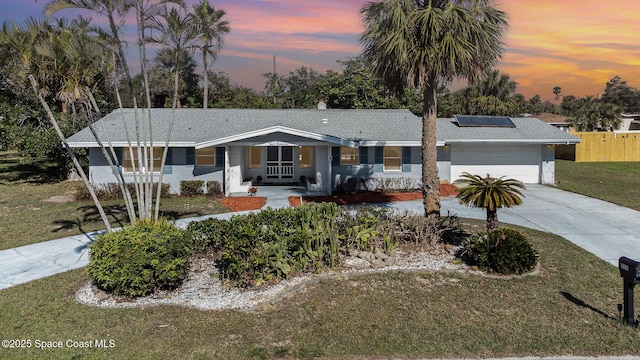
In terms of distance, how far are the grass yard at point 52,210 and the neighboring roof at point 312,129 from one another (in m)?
2.53

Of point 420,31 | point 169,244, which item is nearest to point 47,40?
point 169,244

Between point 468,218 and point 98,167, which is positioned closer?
point 468,218

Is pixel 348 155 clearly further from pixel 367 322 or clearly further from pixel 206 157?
pixel 367 322

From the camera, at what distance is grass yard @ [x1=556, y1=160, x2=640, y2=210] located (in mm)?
17547

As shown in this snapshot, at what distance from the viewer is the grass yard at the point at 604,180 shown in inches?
691

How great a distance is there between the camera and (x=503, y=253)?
28.0 feet

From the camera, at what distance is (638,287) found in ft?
26.5

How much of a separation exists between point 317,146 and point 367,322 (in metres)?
13.1

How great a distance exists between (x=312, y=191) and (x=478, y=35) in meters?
9.98

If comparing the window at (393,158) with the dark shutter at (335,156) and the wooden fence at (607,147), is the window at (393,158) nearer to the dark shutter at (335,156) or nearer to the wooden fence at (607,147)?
the dark shutter at (335,156)

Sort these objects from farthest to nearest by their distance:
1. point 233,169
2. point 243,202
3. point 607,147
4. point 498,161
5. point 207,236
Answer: point 607,147 < point 498,161 < point 233,169 < point 243,202 < point 207,236

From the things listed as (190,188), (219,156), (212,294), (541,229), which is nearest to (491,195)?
(541,229)

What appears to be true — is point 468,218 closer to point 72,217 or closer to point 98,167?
point 72,217

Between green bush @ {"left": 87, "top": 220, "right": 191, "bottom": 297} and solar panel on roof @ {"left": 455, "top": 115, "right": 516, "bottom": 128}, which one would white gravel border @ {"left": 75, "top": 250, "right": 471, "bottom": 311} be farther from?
solar panel on roof @ {"left": 455, "top": 115, "right": 516, "bottom": 128}
